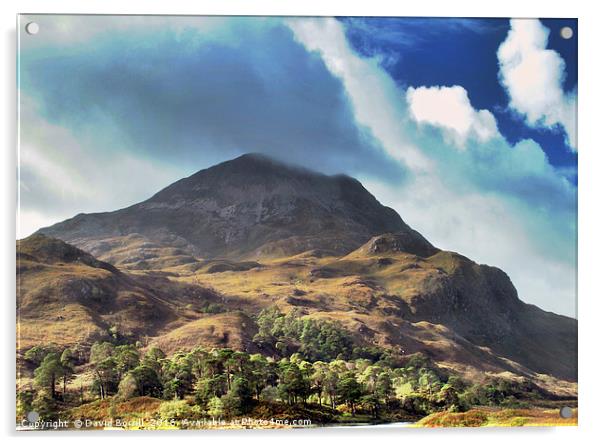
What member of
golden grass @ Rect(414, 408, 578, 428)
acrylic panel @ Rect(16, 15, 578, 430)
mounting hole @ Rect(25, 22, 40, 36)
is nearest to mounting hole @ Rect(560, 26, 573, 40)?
acrylic panel @ Rect(16, 15, 578, 430)

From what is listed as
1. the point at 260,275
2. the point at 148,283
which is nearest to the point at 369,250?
the point at 260,275

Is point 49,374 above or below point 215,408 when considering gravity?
above

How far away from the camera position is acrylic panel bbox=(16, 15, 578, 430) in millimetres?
9008

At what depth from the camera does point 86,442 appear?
8.41 m

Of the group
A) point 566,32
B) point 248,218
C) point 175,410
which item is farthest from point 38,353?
point 566,32

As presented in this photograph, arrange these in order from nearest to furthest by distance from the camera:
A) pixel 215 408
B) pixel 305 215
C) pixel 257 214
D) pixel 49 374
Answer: pixel 49 374
pixel 215 408
pixel 257 214
pixel 305 215

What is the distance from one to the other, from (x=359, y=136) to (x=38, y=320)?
498cm

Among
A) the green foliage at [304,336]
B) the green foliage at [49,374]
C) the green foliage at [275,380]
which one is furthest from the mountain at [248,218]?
the green foliage at [49,374]

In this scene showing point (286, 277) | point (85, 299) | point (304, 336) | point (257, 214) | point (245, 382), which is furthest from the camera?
point (257, 214)

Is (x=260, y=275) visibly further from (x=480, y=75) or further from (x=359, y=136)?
(x=480, y=75)

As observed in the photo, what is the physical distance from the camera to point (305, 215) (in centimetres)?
1031

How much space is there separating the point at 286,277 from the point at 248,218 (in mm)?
1055
